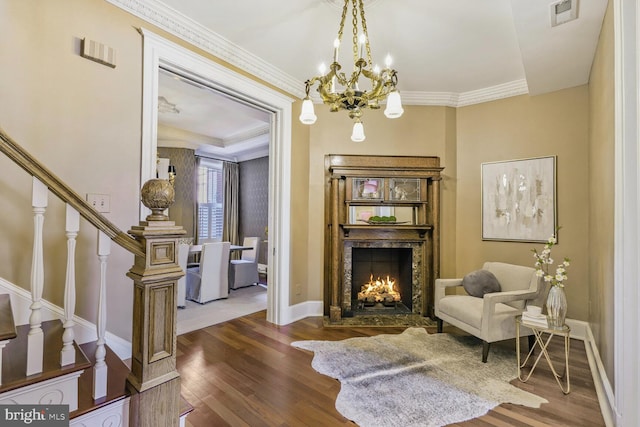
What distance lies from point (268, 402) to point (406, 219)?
2.69 metres

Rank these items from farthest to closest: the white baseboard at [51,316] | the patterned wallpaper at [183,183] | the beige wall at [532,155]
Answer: the patterned wallpaper at [183,183] < the beige wall at [532,155] < the white baseboard at [51,316]

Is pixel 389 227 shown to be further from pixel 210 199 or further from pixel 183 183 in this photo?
pixel 210 199

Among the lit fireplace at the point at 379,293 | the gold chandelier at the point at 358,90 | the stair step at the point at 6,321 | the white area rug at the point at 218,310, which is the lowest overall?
the white area rug at the point at 218,310

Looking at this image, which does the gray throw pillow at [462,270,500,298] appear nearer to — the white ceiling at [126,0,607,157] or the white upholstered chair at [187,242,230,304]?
the white ceiling at [126,0,607,157]

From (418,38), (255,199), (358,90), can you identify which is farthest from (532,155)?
(255,199)

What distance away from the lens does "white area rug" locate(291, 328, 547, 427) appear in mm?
1858

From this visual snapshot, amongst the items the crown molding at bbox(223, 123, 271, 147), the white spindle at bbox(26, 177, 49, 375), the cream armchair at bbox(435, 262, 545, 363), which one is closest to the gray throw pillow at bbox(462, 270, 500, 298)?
the cream armchair at bbox(435, 262, 545, 363)

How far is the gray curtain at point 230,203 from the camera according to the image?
693 cm

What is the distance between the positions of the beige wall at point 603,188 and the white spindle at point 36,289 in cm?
305

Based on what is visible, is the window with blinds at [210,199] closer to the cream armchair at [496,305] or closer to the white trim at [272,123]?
the white trim at [272,123]

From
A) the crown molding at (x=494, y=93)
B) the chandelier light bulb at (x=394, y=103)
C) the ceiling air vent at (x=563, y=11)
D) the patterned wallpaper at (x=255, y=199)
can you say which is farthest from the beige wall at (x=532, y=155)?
the patterned wallpaper at (x=255, y=199)

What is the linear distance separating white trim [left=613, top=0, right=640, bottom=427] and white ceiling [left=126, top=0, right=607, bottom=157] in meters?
0.72

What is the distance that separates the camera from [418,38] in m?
2.70

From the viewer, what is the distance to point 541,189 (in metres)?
3.32
